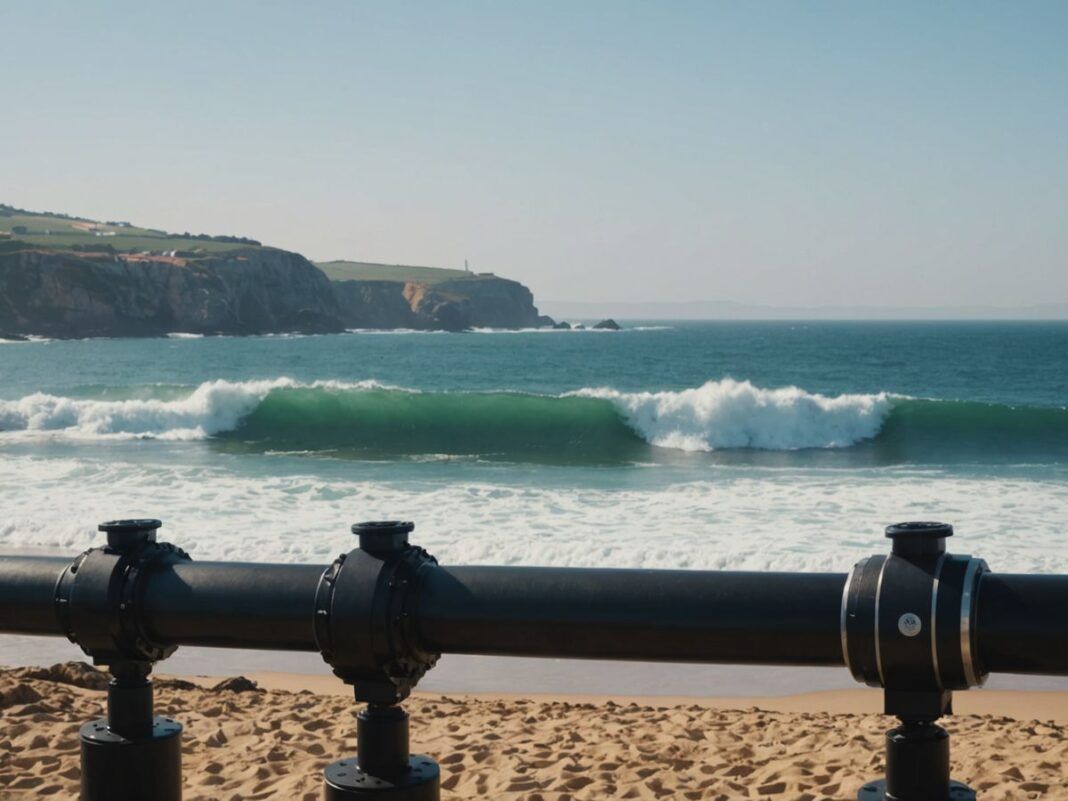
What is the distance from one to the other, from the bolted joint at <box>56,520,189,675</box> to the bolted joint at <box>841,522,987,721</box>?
1047 mm

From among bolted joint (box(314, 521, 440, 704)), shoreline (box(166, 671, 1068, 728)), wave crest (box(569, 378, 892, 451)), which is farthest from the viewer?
wave crest (box(569, 378, 892, 451))

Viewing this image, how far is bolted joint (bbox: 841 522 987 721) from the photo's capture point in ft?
4.97

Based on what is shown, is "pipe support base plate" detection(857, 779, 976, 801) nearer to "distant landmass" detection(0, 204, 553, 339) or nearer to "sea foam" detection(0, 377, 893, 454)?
"sea foam" detection(0, 377, 893, 454)

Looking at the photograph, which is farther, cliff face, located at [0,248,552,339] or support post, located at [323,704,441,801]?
cliff face, located at [0,248,552,339]

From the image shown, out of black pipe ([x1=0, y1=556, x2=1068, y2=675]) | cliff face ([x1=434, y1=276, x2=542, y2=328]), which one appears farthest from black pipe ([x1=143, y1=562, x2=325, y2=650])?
cliff face ([x1=434, y1=276, x2=542, y2=328])

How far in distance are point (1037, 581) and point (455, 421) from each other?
25580mm

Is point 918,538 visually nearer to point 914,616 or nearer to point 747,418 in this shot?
point 914,616

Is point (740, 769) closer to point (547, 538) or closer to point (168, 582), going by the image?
point (168, 582)

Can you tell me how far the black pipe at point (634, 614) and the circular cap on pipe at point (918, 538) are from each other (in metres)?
0.10

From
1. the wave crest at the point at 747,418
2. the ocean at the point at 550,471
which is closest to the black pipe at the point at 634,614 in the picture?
the ocean at the point at 550,471

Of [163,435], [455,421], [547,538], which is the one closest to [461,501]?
[547,538]

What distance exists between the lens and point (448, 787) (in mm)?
4797

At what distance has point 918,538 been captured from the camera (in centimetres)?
157

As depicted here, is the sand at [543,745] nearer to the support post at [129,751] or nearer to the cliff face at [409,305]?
the support post at [129,751]
